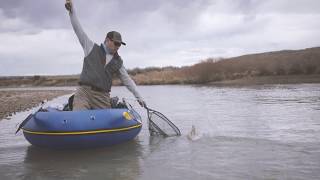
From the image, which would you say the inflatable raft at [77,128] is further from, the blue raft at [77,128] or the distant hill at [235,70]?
the distant hill at [235,70]

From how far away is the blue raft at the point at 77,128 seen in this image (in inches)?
317

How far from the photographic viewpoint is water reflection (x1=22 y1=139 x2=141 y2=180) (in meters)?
6.93

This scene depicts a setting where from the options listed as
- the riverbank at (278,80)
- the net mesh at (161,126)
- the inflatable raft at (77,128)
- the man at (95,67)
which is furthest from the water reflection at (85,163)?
the riverbank at (278,80)

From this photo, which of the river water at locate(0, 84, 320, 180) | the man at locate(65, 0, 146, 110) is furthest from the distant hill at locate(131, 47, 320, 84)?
the man at locate(65, 0, 146, 110)

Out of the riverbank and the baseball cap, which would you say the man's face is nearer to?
the baseball cap

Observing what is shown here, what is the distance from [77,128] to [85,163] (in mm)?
672


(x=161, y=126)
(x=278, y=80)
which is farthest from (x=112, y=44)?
(x=278, y=80)

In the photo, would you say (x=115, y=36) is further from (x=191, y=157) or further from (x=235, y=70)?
(x=235, y=70)

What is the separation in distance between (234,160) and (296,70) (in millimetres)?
42664

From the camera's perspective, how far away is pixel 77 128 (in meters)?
8.02

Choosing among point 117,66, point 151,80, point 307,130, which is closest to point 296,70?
point 151,80

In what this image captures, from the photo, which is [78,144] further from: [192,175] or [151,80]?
[151,80]

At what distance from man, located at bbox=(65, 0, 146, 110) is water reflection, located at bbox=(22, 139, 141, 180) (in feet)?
3.31

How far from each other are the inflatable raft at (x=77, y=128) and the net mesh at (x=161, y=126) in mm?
1991
